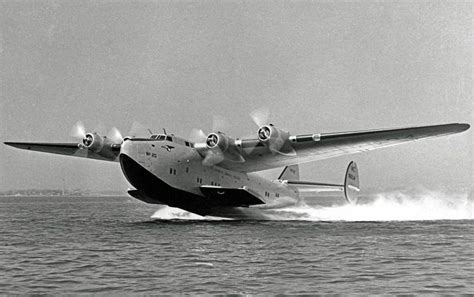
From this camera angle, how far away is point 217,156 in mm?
24484

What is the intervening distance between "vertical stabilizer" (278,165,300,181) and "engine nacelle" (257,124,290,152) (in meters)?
12.8

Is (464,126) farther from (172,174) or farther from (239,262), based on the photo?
(172,174)

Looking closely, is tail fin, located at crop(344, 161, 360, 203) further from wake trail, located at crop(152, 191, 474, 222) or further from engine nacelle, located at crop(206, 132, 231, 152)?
engine nacelle, located at crop(206, 132, 231, 152)

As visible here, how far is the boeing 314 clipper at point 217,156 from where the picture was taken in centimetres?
2244

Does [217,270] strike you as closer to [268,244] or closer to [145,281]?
[145,281]

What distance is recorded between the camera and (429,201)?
118 ft

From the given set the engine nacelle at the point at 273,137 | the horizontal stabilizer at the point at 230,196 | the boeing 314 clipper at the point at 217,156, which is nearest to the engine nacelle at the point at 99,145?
the boeing 314 clipper at the point at 217,156

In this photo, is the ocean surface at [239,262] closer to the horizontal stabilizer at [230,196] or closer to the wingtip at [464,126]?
the wingtip at [464,126]

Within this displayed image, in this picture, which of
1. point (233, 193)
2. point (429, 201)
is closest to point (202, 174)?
point (233, 193)

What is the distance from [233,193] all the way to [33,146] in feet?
47.7

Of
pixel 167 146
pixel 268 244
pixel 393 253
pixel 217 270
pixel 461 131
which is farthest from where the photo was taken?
pixel 167 146

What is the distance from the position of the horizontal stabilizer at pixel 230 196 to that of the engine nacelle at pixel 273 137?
9.48 ft

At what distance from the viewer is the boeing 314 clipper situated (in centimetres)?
2244

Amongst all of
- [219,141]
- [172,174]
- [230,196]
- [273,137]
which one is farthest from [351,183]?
[172,174]
